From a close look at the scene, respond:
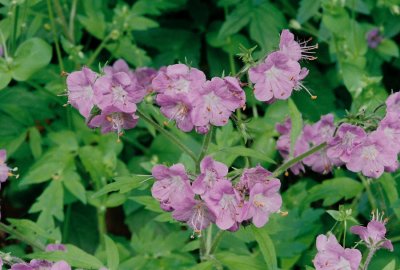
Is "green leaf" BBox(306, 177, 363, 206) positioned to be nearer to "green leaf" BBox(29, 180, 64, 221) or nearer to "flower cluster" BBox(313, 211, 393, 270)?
"flower cluster" BBox(313, 211, 393, 270)

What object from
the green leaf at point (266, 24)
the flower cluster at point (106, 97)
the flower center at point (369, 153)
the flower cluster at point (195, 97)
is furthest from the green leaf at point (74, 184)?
the flower center at point (369, 153)

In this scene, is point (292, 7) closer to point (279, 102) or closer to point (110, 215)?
point (279, 102)

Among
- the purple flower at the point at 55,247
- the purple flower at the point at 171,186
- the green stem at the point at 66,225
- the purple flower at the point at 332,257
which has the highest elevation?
the purple flower at the point at 171,186

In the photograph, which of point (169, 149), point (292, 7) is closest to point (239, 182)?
point (169, 149)

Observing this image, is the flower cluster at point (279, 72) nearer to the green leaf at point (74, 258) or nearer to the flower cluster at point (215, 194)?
the flower cluster at point (215, 194)

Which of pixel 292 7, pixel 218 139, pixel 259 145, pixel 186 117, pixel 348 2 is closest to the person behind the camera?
pixel 186 117
